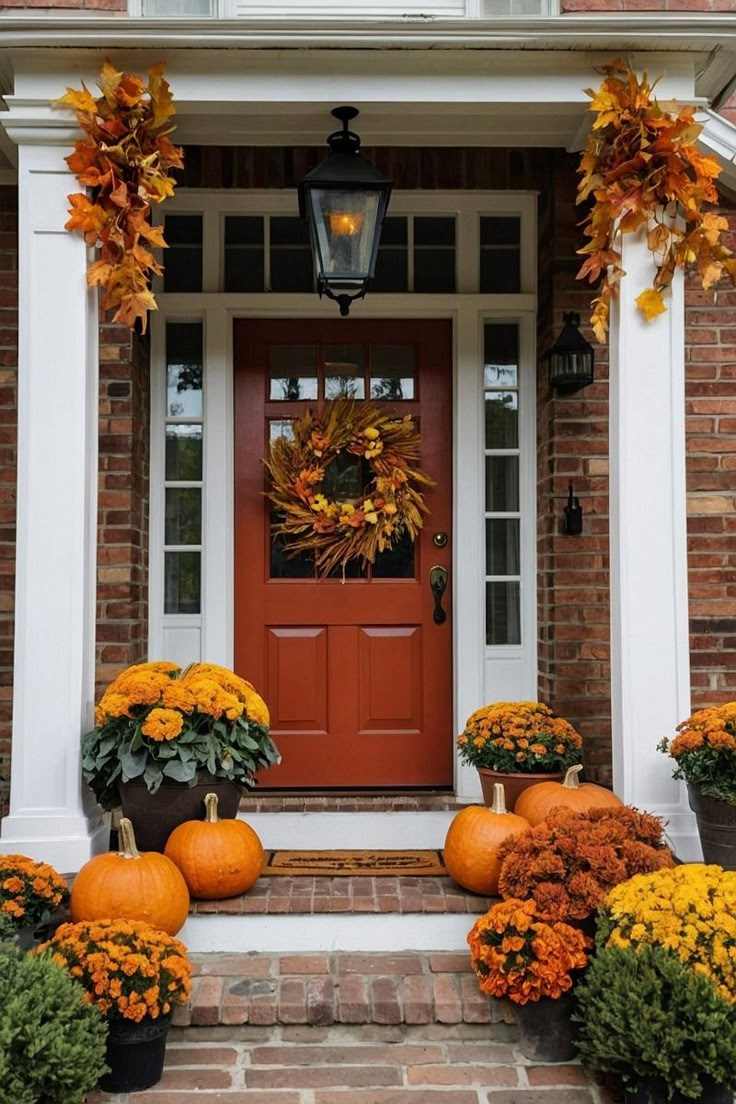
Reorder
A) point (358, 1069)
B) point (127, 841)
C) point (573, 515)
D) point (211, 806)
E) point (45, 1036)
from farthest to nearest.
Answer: point (573, 515)
point (211, 806)
point (127, 841)
point (358, 1069)
point (45, 1036)

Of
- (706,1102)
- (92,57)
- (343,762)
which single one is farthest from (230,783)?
(92,57)

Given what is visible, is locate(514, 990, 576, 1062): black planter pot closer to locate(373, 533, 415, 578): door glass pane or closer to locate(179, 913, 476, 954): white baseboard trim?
locate(179, 913, 476, 954): white baseboard trim

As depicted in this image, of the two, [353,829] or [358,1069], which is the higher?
[353,829]

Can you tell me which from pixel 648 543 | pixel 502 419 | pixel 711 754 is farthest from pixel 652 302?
pixel 711 754

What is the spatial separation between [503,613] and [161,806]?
177cm

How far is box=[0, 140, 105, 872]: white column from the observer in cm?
308

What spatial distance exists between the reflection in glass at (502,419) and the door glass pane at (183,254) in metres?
1.37

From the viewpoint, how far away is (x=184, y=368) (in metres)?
4.20

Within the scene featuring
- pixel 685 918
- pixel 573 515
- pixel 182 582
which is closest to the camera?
pixel 685 918

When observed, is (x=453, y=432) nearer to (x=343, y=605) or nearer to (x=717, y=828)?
(x=343, y=605)

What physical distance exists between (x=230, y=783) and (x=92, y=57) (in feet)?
7.83

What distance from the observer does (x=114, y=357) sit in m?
3.83

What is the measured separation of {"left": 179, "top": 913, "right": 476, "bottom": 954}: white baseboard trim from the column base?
17.5 inches

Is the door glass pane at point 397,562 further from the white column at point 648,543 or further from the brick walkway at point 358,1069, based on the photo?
the brick walkway at point 358,1069
